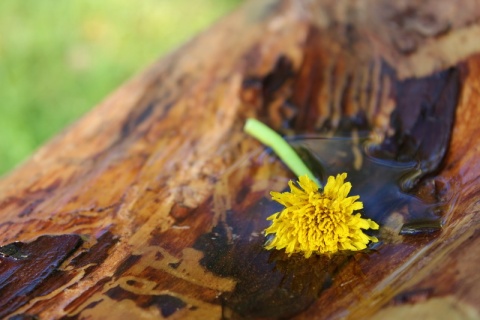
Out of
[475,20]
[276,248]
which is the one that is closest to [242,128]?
[276,248]

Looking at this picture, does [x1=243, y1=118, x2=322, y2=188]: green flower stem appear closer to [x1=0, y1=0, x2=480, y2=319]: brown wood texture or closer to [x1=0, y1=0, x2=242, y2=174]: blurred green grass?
[x1=0, y1=0, x2=480, y2=319]: brown wood texture

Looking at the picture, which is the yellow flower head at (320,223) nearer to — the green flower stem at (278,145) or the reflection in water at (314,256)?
the reflection in water at (314,256)

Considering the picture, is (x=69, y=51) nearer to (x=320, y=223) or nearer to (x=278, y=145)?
(x=278, y=145)

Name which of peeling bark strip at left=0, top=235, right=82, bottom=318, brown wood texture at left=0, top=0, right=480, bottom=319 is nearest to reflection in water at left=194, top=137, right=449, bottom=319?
brown wood texture at left=0, top=0, right=480, bottom=319

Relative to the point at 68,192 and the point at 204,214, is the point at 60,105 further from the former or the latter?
the point at 204,214

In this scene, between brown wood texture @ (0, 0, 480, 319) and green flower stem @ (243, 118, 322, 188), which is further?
green flower stem @ (243, 118, 322, 188)

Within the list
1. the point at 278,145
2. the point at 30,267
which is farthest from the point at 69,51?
the point at 30,267

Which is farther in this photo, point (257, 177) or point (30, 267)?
point (257, 177)
